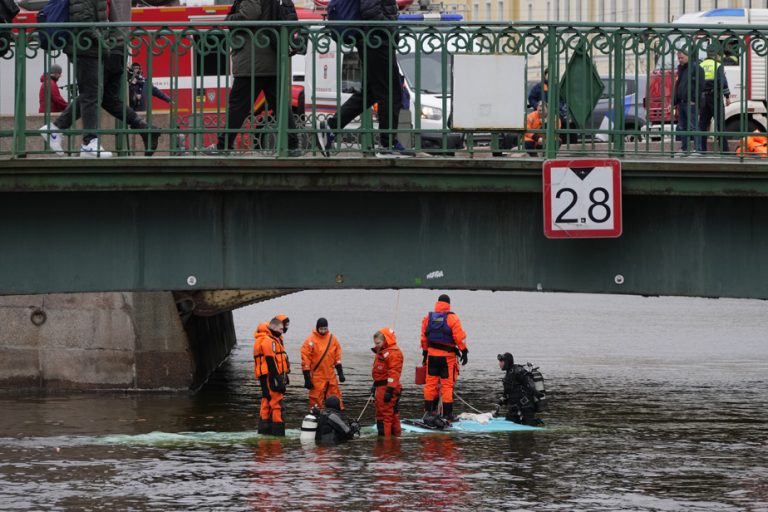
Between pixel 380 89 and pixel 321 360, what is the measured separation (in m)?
12.7

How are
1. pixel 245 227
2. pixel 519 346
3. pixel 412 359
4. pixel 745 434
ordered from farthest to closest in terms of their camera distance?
pixel 519 346 < pixel 412 359 < pixel 745 434 < pixel 245 227

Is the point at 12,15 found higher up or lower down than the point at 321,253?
higher up

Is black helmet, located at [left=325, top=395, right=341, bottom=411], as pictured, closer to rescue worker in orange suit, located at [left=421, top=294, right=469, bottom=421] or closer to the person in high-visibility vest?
rescue worker in orange suit, located at [left=421, top=294, right=469, bottom=421]

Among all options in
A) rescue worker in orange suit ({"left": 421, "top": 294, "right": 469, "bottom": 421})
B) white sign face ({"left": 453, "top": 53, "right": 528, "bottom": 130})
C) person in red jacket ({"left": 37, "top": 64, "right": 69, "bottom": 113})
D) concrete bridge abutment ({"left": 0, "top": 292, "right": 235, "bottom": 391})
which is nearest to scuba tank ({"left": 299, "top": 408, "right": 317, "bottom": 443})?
rescue worker in orange suit ({"left": 421, "top": 294, "right": 469, "bottom": 421})

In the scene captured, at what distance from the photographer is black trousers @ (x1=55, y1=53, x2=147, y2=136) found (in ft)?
46.6

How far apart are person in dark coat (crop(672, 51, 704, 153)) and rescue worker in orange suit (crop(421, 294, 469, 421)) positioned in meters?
10.0

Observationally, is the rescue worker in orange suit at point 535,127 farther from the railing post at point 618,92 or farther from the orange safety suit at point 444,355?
the orange safety suit at point 444,355

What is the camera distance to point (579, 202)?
12992 mm

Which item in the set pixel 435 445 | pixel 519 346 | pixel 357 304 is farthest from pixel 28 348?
pixel 357 304

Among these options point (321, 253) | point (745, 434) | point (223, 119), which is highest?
point (223, 119)

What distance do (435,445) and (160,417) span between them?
6.43 metres

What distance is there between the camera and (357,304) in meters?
62.7

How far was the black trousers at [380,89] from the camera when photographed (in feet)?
45.3

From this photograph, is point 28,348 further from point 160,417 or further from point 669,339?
point 669,339
